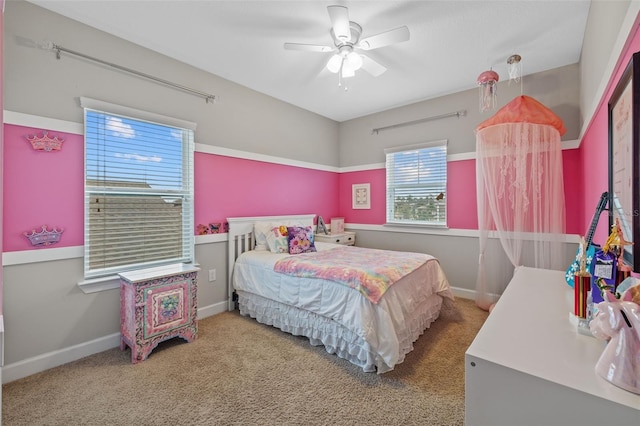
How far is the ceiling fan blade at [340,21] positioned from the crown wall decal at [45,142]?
2.31 m

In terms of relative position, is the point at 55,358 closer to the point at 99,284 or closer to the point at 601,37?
the point at 99,284

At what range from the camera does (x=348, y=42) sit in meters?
2.32

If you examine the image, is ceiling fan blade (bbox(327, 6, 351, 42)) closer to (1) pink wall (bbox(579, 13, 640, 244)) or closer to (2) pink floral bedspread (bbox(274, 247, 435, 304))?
(1) pink wall (bbox(579, 13, 640, 244))

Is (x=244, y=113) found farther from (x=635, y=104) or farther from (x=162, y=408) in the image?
(x=635, y=104)

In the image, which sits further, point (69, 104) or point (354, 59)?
point (354, 59)

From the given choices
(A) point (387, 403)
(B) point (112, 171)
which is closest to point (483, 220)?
(A) point (387, 403)

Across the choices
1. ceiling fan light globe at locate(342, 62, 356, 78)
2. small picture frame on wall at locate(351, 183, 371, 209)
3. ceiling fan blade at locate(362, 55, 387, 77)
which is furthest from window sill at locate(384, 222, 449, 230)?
ceiling fan light globe at locate(342, 62, 356, 78)

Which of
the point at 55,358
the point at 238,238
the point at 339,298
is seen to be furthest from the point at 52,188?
the point at 339,298

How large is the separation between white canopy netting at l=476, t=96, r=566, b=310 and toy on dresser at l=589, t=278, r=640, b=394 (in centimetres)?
239

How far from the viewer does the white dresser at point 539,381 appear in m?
0.71

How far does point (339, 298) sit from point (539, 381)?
1591mm

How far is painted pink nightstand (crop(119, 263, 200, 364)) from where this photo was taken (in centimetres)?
224

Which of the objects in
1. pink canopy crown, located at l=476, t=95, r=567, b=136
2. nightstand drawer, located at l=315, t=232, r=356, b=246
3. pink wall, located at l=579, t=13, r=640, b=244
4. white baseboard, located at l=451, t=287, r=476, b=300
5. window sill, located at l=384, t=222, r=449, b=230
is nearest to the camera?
pink wall, located at l=579, t=13, r=640, b=244

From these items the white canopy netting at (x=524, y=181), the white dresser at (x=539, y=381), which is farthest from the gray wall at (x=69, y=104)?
the white canopy netting at (x=524, y=181)
